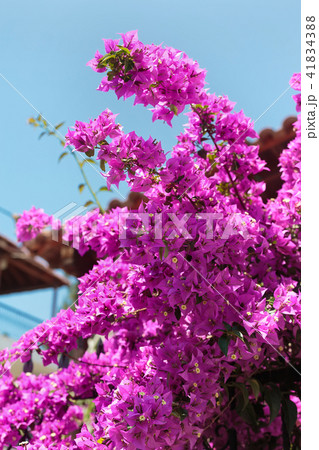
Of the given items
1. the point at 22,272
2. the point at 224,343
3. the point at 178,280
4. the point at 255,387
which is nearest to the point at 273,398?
the point at 255,387

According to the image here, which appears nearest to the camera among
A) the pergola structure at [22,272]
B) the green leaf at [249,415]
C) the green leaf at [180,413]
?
the green leaf at [180,413]

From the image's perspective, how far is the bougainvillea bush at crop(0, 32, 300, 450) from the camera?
1.07m

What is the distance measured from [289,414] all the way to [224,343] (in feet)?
1.43

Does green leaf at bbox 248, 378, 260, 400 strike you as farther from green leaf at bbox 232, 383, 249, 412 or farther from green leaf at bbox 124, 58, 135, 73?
green leaf at bbox 124, 58, 135, 73

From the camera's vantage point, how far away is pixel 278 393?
1.30 meters

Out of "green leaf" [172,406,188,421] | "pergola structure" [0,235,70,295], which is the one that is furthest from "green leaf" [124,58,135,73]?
"pergola structure" [0,235,70,295]

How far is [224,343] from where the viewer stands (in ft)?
3.46

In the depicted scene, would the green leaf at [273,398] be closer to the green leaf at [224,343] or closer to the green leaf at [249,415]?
the green leaf at [249,415]

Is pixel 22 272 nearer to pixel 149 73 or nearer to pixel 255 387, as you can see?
pixel 255 387

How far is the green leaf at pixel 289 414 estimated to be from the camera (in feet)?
4.29

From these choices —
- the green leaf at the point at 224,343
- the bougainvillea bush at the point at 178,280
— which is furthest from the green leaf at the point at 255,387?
the green leaf at the point at 224,343

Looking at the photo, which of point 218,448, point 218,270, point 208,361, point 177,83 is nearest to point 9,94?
point 177,83

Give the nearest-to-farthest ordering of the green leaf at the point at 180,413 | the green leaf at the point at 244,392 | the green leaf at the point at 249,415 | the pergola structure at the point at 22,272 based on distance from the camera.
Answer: the green leaf at the point at 180,413, the green leaf at the point at 244,392, the green leaf at the point at 249,415, the pergola structure at the point at 22,272

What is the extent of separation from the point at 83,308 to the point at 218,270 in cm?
36
